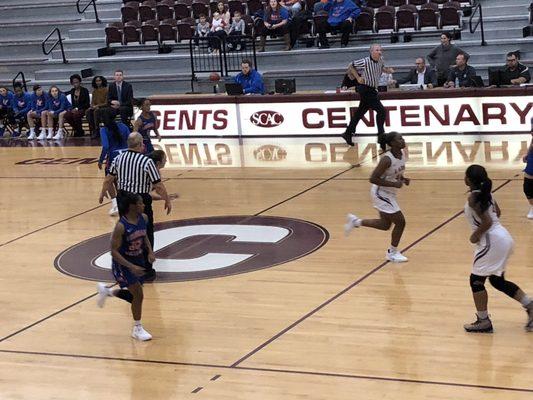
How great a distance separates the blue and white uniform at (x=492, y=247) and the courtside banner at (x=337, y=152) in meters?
8.14

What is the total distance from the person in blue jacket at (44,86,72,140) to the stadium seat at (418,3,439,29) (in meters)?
8.39

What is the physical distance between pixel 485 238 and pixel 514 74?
1173cm

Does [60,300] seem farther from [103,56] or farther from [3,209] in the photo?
[103,56]

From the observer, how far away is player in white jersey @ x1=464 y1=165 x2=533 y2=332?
347 inches

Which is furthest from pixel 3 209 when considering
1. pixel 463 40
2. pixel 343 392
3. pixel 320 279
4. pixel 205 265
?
pixel 463 40

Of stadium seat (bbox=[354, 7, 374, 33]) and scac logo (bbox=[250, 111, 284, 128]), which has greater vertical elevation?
stadium seat (bbox=[354, 7, 374, 33])

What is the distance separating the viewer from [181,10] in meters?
28.2

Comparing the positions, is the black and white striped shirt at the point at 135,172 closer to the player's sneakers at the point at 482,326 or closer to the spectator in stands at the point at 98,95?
the player's sneakers at the point at 482,326

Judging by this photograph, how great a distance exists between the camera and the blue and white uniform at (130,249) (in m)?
9.48

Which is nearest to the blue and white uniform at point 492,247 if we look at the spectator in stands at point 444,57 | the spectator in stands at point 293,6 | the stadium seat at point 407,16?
the spectator in stands at point 444,57

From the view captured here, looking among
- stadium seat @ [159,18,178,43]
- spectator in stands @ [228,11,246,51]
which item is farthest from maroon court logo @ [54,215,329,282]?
stadium seat @ [159,18,178,43]

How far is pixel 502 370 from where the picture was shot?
841cm

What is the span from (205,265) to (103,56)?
56.5ft

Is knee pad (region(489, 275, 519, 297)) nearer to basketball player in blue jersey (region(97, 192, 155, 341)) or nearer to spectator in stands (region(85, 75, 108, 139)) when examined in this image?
Answer: basketball player in blue jersey (region(97, 192, 155, 341))
